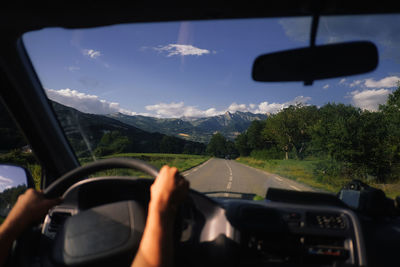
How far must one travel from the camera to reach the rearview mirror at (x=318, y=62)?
64.2 inches

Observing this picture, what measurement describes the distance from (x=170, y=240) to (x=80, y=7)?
5.80 ft

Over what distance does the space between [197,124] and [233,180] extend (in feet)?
3.67

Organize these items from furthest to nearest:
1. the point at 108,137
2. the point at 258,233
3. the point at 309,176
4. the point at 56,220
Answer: the point at 309,176, the point at 108,137, the point at 56,220, the point at 258,233

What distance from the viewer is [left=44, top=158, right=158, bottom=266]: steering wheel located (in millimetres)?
1390

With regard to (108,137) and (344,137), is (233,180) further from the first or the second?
(108,137)

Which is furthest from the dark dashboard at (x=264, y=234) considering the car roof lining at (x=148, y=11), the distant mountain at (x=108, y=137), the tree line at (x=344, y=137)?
the car roof lining at (x=148, y=11)

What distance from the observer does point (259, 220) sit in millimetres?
1844

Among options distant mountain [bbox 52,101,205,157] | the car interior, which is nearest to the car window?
distant mountain [bbox 52,101,205,157]

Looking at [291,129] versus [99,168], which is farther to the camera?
[291,129]

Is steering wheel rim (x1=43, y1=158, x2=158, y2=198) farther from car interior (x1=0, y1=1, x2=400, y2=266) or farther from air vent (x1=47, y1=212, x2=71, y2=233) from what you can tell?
air vent (x1=47, y1=212, x2=71, y2=233)

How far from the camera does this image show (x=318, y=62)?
169 cm

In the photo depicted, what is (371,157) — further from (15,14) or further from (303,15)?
(15,14)

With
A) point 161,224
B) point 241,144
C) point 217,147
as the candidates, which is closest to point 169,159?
point 217,147

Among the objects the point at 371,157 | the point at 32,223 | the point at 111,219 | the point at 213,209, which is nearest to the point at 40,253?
the point at 32,223
